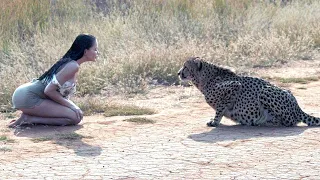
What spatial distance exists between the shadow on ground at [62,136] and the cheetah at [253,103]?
62.7 inches

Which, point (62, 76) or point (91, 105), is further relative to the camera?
point (91, 105)

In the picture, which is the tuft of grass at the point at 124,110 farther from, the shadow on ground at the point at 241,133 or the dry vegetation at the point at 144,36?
the shadow on ground at the point at 241,133

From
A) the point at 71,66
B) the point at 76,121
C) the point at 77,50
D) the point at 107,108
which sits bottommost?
the point at 107,108

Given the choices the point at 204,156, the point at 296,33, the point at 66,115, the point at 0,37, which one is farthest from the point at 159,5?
the point at 204,156

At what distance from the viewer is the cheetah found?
28.3 ft

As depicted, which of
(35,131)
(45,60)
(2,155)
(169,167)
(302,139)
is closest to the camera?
(169,167)

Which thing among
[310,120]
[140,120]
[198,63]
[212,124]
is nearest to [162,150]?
[212,124]

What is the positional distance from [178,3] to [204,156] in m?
8.03

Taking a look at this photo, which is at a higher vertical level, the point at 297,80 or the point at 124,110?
the point at 124,110

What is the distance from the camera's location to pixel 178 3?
1502 cm

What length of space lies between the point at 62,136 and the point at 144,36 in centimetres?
525

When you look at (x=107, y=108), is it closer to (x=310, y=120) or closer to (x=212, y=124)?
(x=212, y=124)

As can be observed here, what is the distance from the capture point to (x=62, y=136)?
820cm

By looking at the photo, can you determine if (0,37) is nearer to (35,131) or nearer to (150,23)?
(150,23)
